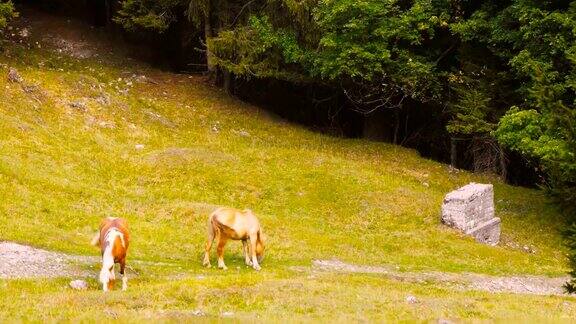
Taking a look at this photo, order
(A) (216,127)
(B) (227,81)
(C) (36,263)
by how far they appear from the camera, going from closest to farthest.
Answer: (C) (36,263)
(A) (216,127)
(B) (227,81)

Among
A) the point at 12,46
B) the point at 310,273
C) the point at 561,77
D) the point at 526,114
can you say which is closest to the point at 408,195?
the point at 526,114

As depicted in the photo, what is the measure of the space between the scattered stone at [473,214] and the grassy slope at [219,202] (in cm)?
64

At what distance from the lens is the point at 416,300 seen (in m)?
16.7

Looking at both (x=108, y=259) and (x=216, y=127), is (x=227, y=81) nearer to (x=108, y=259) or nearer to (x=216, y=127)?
(x=216, y=127)

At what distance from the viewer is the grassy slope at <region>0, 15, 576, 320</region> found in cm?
1591

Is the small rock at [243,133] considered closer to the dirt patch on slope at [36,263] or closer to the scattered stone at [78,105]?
the scattered stone at [78,105]

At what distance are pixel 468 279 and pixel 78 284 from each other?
12.9 m

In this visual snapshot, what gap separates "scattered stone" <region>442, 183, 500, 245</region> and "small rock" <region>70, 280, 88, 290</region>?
18257mm

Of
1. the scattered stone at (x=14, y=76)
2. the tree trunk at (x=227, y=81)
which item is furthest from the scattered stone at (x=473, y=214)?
the scattered stone at (x=14, y=76)

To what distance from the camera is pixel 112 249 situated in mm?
17422

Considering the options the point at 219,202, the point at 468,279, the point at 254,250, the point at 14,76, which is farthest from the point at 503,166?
the point at 14,76

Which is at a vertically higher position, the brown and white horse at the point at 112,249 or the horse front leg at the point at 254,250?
the brown and white horse at the point at 112,249

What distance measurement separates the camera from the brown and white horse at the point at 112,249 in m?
17.1

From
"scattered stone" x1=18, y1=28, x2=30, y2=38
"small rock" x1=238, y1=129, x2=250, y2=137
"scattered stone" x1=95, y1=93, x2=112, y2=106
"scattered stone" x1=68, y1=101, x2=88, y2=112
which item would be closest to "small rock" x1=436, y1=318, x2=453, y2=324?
"small rock" x1=238, y1=129, x2=250, y2=137
